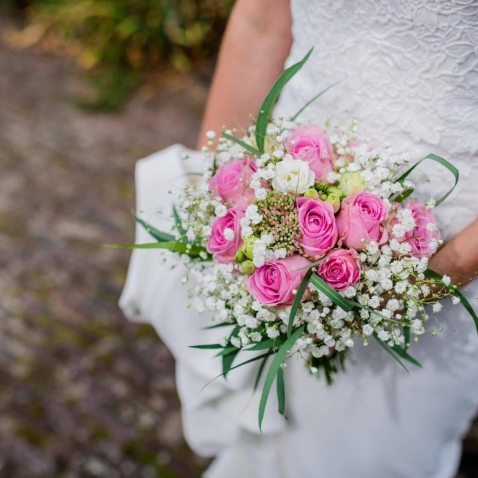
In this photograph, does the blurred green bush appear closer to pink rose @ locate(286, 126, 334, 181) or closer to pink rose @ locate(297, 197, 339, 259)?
pink rose @ locate(286, 126, 334, 181)

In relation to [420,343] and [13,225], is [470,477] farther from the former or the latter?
[13,225]

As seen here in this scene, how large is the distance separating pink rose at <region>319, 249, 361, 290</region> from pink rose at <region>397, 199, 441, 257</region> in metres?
0.11

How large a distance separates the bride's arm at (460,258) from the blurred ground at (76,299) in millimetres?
1488

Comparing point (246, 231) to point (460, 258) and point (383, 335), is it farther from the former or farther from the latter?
point (460, 258)

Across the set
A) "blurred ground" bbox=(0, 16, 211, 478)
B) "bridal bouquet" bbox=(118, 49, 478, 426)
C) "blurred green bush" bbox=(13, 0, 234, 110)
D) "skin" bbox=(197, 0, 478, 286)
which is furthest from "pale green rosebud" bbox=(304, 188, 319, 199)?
"blurred green bush" bbox=(13, 0, 234, 110)

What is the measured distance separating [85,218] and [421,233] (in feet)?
8.23

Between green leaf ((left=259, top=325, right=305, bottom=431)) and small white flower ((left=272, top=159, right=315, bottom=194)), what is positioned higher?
small white flower ((left=272, top=159, right=315, bottom=194))

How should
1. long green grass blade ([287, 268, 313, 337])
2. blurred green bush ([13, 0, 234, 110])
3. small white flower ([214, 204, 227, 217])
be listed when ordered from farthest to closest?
1. blurred green bush ([13, 0, 234, 110])
2. small white flower ([214, 204, 227, 217])
3. long green grass blade ([287, 268, 313, 337])

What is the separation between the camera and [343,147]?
116 centimetres

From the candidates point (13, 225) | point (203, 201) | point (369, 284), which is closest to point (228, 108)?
point (203, 201)

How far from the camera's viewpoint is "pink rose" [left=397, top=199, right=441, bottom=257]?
3.55ft

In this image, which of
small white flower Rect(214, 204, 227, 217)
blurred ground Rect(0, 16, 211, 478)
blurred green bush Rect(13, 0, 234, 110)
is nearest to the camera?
small white flower Rect(214, 204, 227, 217)

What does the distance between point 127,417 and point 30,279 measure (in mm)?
946

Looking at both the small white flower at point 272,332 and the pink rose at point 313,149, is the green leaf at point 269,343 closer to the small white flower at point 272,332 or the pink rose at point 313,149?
the small white flower at point 272,332
